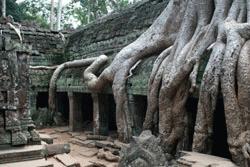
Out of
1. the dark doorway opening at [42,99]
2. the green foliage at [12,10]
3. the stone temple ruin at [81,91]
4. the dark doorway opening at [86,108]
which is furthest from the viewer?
the green foliage at [12,10]

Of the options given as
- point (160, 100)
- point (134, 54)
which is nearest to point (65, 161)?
point (160, 100)

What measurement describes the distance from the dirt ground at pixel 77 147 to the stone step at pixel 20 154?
2.42ft

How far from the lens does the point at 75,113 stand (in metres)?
11.1

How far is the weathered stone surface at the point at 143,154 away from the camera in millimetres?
4688

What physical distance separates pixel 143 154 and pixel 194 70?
1.92 meters

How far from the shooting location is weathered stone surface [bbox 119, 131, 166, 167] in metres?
4.69

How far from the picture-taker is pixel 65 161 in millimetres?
5602

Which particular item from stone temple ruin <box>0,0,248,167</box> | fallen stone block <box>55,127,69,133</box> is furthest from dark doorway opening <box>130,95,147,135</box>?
fallen stone block <box>55,127,69,133</box>

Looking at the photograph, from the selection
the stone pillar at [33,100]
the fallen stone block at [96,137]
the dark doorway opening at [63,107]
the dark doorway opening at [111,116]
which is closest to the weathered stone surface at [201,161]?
the fallen stone block at [96,137]

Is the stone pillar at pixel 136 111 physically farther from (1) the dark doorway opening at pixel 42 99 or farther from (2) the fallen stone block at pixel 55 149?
(1) the dark doorway opening at pixel 42 99

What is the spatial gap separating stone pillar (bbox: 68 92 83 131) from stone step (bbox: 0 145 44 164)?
246 inches

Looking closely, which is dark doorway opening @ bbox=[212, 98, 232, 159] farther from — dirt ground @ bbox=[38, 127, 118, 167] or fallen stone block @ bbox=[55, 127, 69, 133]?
fallen stone block @ bbox=[55, 127, 69, 133]

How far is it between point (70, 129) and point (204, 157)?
6783 millimetres

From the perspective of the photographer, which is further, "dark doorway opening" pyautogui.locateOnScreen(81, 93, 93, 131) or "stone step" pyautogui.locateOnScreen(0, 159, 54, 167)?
"dark doorway opening" pyautogui.locateOnScreen(81, 93, 93, 131)
